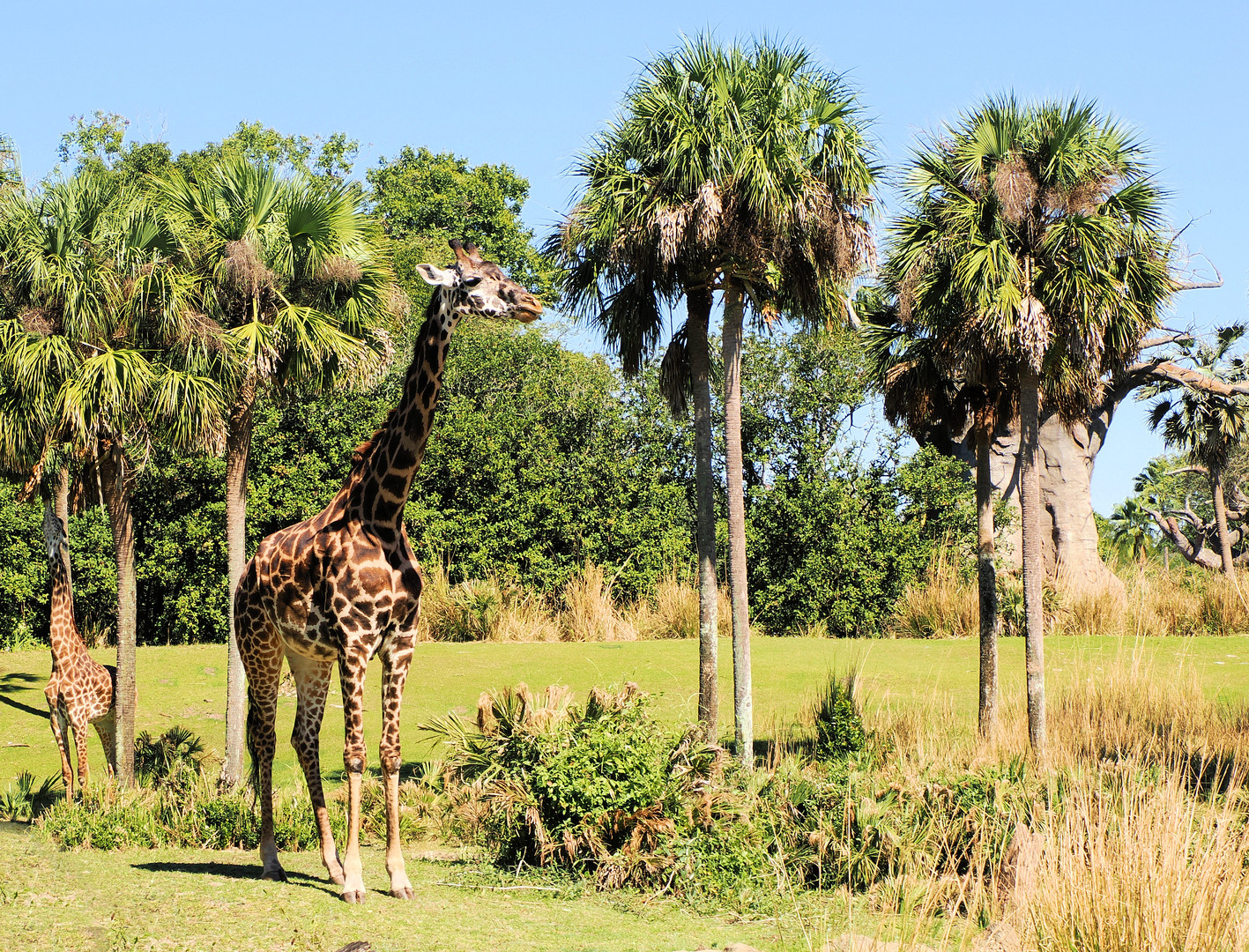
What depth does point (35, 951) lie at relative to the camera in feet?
20.5

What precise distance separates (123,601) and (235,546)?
54.0 inches

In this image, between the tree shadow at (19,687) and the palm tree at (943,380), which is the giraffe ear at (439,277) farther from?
the tree shadow at (19,687)

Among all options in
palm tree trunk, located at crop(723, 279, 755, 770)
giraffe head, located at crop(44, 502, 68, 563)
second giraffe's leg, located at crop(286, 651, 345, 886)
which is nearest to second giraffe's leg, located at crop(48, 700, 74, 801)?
giraffe head, located at crop(44, 502, 68, 563)

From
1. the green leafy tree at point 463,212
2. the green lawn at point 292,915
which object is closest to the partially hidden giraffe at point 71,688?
the green lawn at point 292,915

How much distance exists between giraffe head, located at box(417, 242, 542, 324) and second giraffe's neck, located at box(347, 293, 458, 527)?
14cm

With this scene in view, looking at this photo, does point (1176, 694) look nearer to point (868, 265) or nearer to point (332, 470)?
point (868, 265)

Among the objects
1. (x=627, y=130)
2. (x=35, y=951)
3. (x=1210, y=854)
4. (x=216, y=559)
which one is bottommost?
(x=35, y=951)

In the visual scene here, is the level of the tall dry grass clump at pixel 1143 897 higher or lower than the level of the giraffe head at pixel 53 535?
lower

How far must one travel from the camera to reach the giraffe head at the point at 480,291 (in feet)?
25.6

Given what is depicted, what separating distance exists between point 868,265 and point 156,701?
10.9 m

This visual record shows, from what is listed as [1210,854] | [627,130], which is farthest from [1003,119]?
[1210,854]

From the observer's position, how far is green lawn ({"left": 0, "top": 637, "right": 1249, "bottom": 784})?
48.7ft

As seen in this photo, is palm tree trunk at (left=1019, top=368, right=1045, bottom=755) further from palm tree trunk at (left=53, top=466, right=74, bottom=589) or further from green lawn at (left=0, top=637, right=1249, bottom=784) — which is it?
palm tree trunk at (left=53, top=466, right=74, bottom=589)

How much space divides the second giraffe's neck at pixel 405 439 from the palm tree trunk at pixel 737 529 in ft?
17.9
